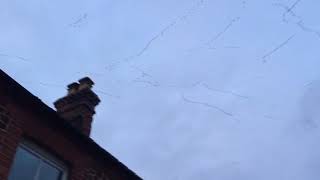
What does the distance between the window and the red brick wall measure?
155 millimetres

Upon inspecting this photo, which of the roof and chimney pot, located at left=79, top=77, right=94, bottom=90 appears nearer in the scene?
the roof

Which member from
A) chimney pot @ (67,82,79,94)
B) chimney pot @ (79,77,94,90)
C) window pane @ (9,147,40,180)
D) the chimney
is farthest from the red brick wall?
chimney pot @ (67,82,79,94)

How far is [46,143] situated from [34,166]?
22.7 inches

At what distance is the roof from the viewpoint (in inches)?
419

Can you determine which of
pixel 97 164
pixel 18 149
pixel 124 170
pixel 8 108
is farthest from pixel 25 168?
pixel 124 170

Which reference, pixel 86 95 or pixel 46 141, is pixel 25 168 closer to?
pixel 46 141

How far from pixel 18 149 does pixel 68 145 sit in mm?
1427

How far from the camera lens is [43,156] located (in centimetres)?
1125

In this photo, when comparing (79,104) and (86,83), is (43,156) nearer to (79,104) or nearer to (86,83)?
(79,104)

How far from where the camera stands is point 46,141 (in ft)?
37.0

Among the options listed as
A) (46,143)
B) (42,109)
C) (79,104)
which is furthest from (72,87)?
(46,143)

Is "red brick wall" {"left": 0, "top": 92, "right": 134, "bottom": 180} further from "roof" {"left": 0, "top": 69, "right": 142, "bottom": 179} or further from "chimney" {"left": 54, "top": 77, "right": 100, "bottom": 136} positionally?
"chimney" {"left": 54, "top": 77, "right": 100, "bottom": 136}

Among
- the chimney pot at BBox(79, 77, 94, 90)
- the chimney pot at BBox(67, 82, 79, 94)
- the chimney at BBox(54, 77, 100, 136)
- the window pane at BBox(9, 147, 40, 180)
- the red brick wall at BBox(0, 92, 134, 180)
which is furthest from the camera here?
the chimney pot at BBox(67, 82, 79, 94)

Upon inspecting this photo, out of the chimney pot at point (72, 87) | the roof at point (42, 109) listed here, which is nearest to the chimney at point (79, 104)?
the chimney pot at point (72, 87)
